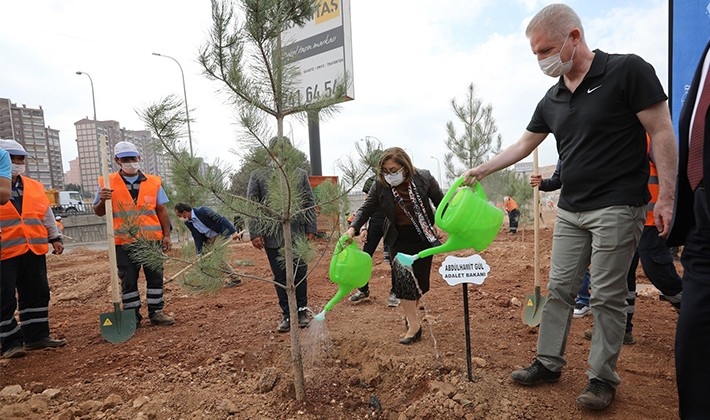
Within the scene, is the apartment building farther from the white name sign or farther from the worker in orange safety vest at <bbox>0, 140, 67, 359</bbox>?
the white name sign

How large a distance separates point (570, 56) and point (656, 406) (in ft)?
5.57

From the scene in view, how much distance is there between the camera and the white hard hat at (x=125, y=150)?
3656mm

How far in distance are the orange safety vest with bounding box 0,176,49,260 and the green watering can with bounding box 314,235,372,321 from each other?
267 cm

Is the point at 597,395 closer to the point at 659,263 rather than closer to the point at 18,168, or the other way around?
the point at 659,263

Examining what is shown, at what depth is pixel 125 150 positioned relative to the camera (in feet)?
12.1

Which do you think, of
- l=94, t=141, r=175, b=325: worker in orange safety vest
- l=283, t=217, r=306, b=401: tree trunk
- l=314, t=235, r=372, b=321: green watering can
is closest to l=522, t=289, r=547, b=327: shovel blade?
l=314, t=235, r=372, b=321: green watering can

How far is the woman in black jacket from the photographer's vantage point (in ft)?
8.95

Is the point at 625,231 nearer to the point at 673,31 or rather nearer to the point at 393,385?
the point at 393,385

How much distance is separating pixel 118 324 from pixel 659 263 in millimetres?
4113

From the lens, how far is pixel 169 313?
439 centimetres

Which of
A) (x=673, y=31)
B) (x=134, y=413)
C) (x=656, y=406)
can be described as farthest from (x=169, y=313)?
(x=673, y=31)

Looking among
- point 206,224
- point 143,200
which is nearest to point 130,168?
point 143,200

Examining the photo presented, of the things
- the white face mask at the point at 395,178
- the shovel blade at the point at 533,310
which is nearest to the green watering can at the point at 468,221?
the white face mask at the point at 395,178

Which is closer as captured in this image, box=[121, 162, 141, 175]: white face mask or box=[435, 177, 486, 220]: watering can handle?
box=[435, 177, 486, 220]: watering can handle
